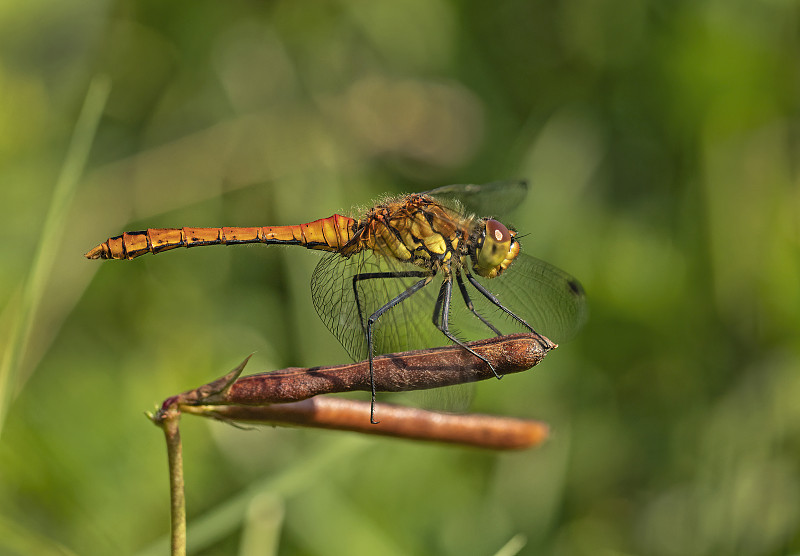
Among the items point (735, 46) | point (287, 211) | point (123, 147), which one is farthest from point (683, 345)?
point (123, 147)

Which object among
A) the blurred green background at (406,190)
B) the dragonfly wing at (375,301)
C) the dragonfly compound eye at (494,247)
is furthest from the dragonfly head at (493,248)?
the blurred green background at (406,190)

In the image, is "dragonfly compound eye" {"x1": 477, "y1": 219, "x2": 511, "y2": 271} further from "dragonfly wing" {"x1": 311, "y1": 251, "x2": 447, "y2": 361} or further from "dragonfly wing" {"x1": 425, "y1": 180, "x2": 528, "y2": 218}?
"dragonfly wing" {"x1": 425, "y1": 180, "x2": 528, "y2": 218}

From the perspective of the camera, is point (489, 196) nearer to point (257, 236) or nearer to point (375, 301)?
point (375, 301)

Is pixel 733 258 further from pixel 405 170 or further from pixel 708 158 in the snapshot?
pixel 405 170

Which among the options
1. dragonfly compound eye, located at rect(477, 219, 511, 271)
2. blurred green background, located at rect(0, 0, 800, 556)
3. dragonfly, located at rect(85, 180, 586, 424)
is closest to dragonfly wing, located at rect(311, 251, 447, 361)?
dragonfly, located at rect(85, 180, 586, 424)

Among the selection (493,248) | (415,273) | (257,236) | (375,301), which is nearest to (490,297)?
(493,248)

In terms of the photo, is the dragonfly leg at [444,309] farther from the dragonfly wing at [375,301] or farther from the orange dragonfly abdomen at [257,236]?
the orange dragonfly abdomen at [257,236]

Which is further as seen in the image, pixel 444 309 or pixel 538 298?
pixel 538 298
